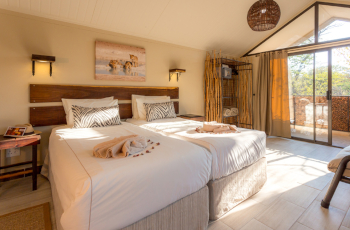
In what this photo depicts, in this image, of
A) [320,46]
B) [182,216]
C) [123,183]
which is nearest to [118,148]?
[123,183]

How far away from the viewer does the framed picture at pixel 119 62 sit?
3.10m

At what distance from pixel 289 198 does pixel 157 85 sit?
284 cm

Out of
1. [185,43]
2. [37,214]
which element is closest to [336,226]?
[37,214]

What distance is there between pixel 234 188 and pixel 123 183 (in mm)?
1161

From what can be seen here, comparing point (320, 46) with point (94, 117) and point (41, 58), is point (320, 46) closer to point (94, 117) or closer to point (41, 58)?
point (94, 117)

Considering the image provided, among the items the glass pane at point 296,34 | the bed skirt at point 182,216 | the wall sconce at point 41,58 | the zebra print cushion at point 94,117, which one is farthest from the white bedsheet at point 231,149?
the glass pane at point 296,34

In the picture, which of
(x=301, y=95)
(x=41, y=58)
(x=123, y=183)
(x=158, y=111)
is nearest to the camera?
(x=123, y=183)

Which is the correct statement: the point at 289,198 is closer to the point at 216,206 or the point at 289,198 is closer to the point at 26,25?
the point at 216,206

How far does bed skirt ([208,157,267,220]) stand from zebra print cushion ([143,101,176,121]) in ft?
5.55

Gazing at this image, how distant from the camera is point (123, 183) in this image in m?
1.09

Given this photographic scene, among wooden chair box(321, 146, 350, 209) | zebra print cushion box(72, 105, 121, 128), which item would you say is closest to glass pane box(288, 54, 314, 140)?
wooden chair box(321, 146, 350, 209)

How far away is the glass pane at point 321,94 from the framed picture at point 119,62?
11.8 ft

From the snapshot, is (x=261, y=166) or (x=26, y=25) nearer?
(x=261, y=166)

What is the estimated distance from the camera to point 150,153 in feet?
4.66
